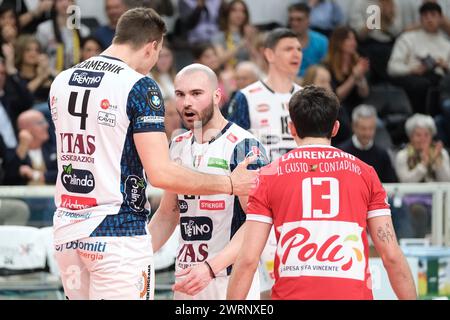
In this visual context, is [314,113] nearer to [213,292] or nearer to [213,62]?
[213,292]

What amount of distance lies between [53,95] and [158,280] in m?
3.99

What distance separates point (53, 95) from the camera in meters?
5.95

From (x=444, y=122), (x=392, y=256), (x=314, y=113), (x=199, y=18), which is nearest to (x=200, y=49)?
(x=199, y=18)

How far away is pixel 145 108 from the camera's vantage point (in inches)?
225

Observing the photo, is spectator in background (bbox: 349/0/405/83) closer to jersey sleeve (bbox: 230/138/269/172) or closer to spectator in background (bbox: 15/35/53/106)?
spectator in background (bbox: 15/35/53/106)

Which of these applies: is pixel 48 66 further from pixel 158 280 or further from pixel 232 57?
pixel 158 280

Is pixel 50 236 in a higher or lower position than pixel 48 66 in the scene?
lower

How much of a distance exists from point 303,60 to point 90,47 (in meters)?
3.03

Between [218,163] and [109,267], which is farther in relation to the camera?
[218,163]

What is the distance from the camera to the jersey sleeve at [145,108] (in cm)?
569

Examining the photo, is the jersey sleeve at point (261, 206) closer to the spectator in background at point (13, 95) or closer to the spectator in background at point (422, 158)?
the spectator in background at point (422, 158)

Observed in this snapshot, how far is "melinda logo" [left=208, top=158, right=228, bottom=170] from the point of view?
21.9ft

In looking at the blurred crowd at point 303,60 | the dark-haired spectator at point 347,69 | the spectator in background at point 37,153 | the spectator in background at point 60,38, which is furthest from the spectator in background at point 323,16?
the spectator in background at point 37,153
